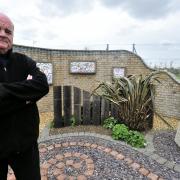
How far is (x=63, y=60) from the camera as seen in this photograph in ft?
27.0

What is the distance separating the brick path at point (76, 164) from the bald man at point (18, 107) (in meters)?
1.38

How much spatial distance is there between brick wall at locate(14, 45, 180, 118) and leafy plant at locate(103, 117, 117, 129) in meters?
3.07

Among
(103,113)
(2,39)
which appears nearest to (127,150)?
(103,113)

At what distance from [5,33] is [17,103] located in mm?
565

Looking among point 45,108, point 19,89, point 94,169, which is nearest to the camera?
point 19,89

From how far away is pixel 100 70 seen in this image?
8.70 metres

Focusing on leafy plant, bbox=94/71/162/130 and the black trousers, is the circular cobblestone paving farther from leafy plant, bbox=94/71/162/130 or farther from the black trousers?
the black trousers

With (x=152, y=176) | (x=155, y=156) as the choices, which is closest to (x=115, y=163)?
(x=152, y=176)

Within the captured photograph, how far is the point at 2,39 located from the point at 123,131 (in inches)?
131

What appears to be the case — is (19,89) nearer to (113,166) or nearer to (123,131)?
(113,166)

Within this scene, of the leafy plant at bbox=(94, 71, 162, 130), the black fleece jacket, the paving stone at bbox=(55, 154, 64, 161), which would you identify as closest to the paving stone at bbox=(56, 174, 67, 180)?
the paving stone at bbox=(55, 154, 64, 161)

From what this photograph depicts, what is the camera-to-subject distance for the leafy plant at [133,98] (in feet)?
16.6

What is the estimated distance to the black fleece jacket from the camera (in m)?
1.66

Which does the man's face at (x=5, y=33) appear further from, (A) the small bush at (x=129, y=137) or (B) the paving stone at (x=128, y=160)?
(A) the small bush at (x=129, y=137)
